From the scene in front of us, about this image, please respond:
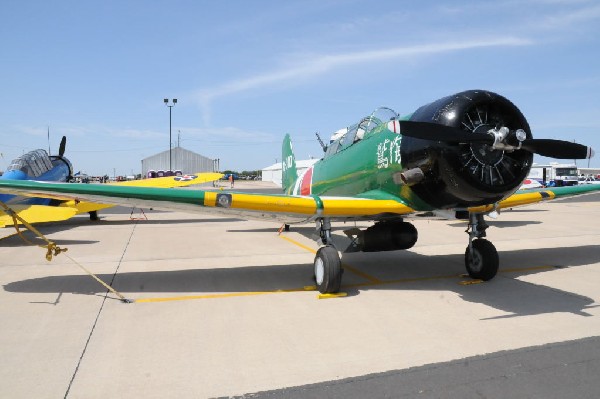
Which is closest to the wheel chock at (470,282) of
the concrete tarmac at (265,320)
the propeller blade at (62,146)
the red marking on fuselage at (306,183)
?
the concrete tarmac at (265,320)

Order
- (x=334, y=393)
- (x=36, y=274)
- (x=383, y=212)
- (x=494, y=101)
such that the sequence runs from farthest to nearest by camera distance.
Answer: (x=36, y=274), (x=383, y=212), (x=494, y=101), (x=334, y=393)

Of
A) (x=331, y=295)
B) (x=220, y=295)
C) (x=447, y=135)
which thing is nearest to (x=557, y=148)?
(x=447, y=135)

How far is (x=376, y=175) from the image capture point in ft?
20.7

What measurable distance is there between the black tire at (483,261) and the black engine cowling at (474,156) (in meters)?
1.45

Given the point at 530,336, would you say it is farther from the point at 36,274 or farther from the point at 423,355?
the point at 36,274

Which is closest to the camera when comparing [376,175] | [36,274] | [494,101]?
[494,101]

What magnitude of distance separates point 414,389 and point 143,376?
2.11 metres

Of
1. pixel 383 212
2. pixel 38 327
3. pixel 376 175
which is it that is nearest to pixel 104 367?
pixel 38 327

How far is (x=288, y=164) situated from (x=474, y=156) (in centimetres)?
864

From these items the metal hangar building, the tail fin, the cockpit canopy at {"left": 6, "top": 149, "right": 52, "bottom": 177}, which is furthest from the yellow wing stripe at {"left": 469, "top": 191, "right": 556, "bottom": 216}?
the metal hangar building

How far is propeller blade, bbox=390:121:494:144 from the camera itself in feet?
15.6

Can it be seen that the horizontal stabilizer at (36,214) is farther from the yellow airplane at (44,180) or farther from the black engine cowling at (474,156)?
the black engine cowling at (474,156)

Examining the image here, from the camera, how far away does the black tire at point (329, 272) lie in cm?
577

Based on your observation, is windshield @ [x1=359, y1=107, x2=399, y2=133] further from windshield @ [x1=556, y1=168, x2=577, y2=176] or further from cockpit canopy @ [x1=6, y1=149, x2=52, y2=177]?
windshield @ [x1=556, y1=168, x2=577, y2=176]
